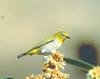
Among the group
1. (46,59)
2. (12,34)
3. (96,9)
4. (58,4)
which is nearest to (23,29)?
(12,34)

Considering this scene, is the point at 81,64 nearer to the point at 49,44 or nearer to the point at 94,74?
the point at 94,74

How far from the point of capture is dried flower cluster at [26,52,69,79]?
1383 mm

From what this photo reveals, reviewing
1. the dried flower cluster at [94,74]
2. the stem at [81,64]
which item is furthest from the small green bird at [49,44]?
the dried flower cluster at [94,74]

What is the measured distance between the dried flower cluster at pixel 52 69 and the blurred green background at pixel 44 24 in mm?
3316

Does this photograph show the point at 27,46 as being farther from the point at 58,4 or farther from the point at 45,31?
the point at 58,4

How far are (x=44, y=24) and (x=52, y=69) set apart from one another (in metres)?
3.75

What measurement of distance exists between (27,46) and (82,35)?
728mm

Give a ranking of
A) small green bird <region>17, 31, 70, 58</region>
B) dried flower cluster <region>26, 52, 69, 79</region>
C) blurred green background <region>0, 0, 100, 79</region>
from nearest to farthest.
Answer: dried flower cluster <region>26, 52, 69, 79</region>, small green bird <region>17, 31, 70, 58</region>, blurred green background <region>0, 0, 100, 79</region>

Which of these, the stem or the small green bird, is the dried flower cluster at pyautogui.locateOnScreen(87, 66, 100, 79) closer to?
the stem

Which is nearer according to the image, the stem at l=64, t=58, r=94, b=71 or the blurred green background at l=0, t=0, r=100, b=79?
the stem at l=64, t=58, r=94, b=71

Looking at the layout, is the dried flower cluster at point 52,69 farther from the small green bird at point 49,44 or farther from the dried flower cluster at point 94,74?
the small green bird at point 49,44

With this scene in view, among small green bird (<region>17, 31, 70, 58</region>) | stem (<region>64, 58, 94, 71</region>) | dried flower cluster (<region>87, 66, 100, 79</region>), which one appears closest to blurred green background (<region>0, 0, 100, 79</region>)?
small green bird (<region>17, 31, 70, 58</region>)

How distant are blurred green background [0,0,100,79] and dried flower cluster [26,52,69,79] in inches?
131

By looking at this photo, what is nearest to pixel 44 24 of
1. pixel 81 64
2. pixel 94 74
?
pixel 81 64
